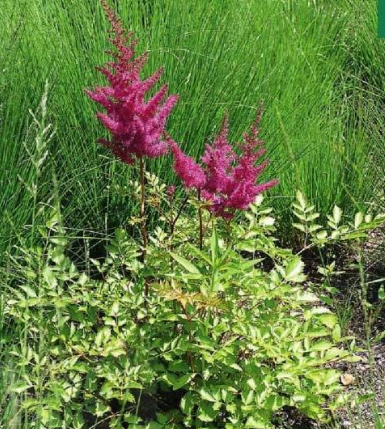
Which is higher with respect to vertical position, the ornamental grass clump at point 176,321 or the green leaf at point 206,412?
the ornamental grass clump at point 176,321

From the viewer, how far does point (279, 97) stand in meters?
3.88

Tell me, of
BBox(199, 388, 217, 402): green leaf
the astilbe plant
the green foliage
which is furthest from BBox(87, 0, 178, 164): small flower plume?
BBox(199, 388, 217, 402): green leaf

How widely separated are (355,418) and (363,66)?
2.63 meters

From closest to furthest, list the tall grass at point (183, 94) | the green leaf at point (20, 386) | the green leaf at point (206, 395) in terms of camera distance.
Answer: the green leaf at point (20, 386) → the green leaf at point (206, 395) → the tall grass at point (183, 94)

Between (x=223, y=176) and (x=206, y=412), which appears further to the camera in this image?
(x=206, y=412)

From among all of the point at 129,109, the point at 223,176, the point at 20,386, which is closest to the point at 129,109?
the point at 129,109

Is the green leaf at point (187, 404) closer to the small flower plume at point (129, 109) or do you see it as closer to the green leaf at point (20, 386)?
the green leaf at point (20, 386)

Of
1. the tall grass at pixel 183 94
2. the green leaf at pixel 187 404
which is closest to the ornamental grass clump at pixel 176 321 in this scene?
the green leaf at pixel 187 404

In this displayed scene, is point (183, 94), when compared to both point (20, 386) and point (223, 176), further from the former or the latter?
point (20, 386)

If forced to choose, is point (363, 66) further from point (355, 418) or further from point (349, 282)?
point (355, 418)

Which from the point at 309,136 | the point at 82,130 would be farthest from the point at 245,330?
Result: the point at 309,136

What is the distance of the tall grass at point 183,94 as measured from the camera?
124 inches

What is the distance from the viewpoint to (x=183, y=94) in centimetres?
340

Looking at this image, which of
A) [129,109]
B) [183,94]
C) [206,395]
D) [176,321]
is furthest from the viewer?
[183,94]
